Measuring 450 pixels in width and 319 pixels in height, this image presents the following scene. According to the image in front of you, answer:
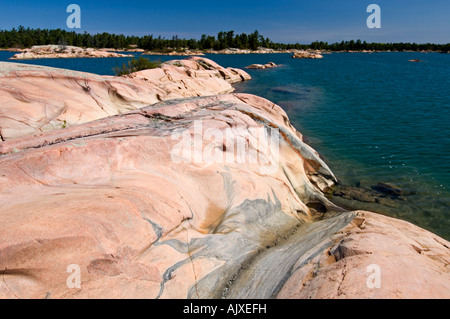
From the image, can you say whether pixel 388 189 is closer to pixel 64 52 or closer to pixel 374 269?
pixel 374 269

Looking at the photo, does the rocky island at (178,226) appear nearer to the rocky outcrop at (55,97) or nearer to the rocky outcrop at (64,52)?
the rocky outcrop at (55,97)

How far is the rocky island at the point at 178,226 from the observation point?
3658 millimetres

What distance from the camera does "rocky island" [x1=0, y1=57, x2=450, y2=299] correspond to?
3.66m

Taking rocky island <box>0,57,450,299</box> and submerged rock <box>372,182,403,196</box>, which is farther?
submerged rock <box>372,182,403,196</box>

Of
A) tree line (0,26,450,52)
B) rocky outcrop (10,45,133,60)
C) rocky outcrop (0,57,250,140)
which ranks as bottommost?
rocky outcrop (0,57,250,140)

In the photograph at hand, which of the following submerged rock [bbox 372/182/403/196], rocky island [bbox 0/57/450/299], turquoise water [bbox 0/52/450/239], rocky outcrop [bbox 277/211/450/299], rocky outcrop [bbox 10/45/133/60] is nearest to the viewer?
rocky outcrop [bbox 277/211/450/299]

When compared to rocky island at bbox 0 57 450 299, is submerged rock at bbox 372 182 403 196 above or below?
below

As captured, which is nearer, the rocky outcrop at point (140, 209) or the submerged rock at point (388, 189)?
the rocky outcrop at point (140, 209)

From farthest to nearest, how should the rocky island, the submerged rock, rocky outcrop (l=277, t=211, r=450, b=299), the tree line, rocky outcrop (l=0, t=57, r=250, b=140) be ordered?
the tree line
the submerged rock
rocky outcrop (l=0, t=57, r=250, b=140)
the rocky island
rocky outcrop (l=277, t=211, r=450, b=299)

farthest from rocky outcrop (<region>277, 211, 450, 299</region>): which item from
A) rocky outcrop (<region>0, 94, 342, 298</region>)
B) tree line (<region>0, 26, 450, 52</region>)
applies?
tree line (<region>0, 26, 450, 52</region>)

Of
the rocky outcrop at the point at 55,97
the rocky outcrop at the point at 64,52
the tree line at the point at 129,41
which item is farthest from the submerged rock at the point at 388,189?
the tree line at the point at 129,41

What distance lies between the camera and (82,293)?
3594 millimetres

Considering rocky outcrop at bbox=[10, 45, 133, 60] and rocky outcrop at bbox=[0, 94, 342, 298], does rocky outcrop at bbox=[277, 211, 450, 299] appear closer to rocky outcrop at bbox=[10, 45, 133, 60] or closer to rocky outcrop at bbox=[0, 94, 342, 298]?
rocky outcrop at bbox=[0, 94, 342, 298]

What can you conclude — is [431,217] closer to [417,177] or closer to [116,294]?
[417,177]
